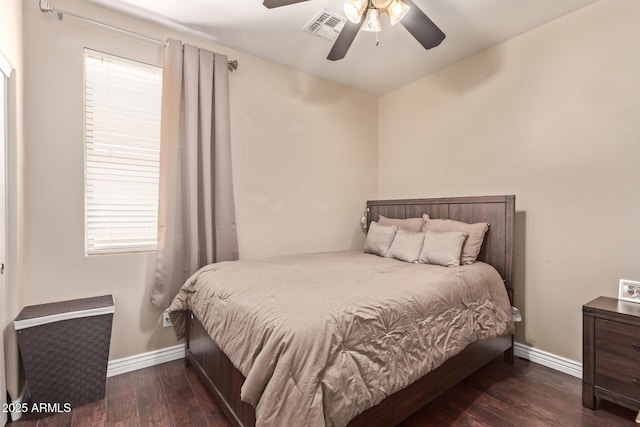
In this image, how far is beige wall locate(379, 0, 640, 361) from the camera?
2.04m

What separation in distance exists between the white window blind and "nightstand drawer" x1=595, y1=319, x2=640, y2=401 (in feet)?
10.2

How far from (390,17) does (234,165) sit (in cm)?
171

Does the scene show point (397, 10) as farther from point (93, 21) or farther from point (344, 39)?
point (93, 21)

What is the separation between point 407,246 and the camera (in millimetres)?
2621

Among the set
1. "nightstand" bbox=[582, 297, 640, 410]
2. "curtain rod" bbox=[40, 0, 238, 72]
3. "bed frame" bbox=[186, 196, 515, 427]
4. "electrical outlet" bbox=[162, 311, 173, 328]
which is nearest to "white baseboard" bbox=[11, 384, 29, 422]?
"electrical outlet" bbox=[162, 311, 173, 328]

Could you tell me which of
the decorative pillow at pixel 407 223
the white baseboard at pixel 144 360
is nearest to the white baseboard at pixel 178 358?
the white baseboard at pixel 144 360

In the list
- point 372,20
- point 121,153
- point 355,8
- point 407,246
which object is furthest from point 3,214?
point 407,246

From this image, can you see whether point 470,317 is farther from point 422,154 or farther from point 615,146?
point 422,154

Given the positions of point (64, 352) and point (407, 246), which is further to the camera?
point (407, 246)

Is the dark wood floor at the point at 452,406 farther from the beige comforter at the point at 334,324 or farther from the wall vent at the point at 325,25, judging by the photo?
the wall vent at the point at 325,25

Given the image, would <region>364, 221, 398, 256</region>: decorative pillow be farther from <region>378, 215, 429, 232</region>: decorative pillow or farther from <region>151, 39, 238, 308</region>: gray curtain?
<region>151, 39, 238, 308</region>: gray curtain

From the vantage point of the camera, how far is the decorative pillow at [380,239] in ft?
9.38

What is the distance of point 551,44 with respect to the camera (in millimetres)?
2379

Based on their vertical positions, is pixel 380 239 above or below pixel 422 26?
below
